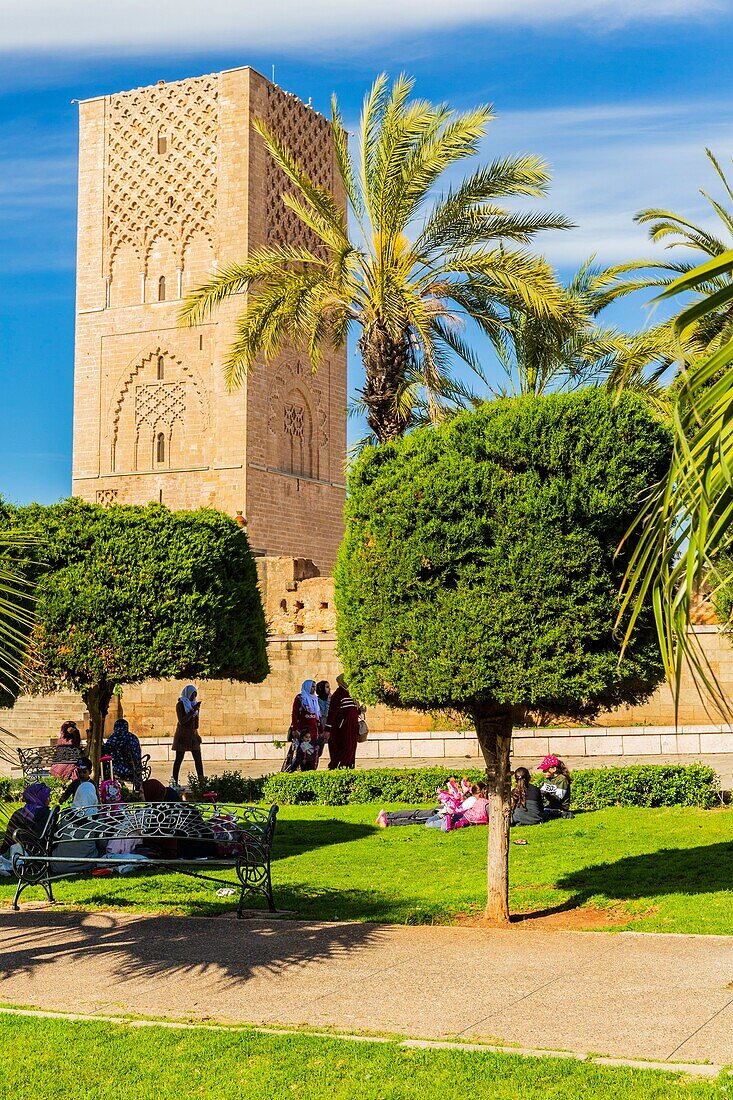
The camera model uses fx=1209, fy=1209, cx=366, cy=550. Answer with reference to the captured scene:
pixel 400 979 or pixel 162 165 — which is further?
pixel 162 165

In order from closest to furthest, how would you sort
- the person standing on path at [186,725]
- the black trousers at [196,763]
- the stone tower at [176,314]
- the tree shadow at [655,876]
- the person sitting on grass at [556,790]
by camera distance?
the tree shadow at [655,876] → the person sitting on grass at [556,790] → the black trousers at [196,763] → the person standing on path at [186,725] → the stone tower at [176,314]

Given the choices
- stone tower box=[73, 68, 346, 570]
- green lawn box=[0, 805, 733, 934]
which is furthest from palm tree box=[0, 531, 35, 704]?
stone tower box=[73, 68, 346, 570]

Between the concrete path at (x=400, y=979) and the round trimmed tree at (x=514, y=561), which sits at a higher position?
the round trimmed tree at (x=514, y=561)

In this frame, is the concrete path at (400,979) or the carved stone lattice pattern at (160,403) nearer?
the concrete path at (400,979)

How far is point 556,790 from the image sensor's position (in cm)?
1216

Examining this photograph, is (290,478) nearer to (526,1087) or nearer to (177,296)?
(177,296)

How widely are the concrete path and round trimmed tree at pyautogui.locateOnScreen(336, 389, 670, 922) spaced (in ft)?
4.06

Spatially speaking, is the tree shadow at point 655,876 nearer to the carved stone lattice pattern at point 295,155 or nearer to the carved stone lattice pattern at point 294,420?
the carved stone lattice pattern at point 294,420

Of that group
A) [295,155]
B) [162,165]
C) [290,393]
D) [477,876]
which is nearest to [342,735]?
[477,876]

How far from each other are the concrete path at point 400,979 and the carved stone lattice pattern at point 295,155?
30.8 metres

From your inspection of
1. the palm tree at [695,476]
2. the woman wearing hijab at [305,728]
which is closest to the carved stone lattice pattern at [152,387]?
the woman wearing hijab at [305,728]

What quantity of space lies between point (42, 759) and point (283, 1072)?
45.8 feet

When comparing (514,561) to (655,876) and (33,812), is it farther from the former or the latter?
(33,812)

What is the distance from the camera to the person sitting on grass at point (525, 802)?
11680 mm
